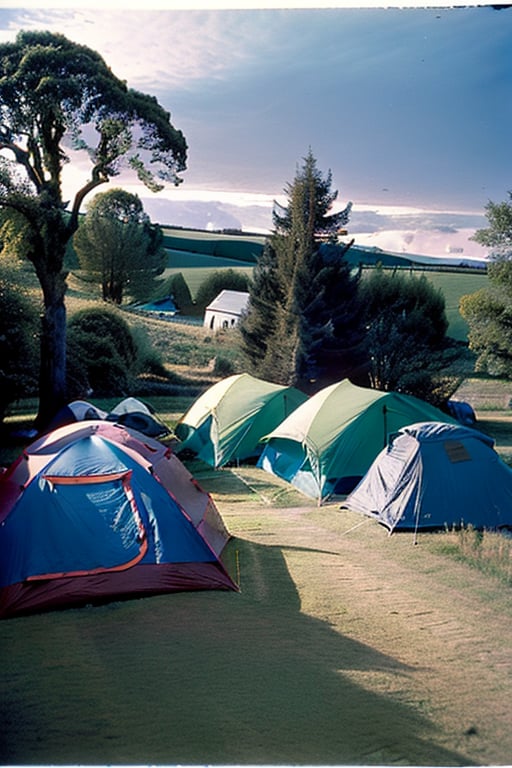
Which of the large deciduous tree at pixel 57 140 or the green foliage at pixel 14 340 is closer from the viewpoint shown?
the large deciduous tree at pixel 57 140

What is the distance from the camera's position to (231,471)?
357 inches

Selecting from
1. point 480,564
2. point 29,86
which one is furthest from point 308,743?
point 29,86

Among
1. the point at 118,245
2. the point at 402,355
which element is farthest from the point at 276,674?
the point at 118,245

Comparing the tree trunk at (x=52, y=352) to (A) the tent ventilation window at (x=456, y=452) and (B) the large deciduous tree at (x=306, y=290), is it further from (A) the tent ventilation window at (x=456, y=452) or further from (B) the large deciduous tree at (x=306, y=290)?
(A) the tent ventilation window at (x=456, y=452)

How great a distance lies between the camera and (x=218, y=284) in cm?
2728

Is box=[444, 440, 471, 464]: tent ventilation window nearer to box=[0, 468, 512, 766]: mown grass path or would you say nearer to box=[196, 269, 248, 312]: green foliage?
box=[0, 468, 512, 766]: mown grass path

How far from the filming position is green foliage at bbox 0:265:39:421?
1045cm

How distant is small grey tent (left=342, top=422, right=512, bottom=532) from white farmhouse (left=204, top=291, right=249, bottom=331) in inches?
689

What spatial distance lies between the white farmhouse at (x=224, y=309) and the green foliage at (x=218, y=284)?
1.44 m

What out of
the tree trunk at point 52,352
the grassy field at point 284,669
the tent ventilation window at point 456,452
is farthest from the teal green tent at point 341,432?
the tree trunk at point 52,352

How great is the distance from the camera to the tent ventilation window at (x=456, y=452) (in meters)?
6.22

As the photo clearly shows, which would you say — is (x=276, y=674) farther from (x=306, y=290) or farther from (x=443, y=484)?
(x=306, y=290)

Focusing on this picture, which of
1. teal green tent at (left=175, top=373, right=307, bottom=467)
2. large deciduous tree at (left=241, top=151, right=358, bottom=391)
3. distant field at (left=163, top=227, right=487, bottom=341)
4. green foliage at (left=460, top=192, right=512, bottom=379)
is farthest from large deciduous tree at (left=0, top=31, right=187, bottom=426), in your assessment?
distant field at (left=163, top=227, right=487, bottom=341)

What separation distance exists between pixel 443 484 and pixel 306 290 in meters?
8.90
